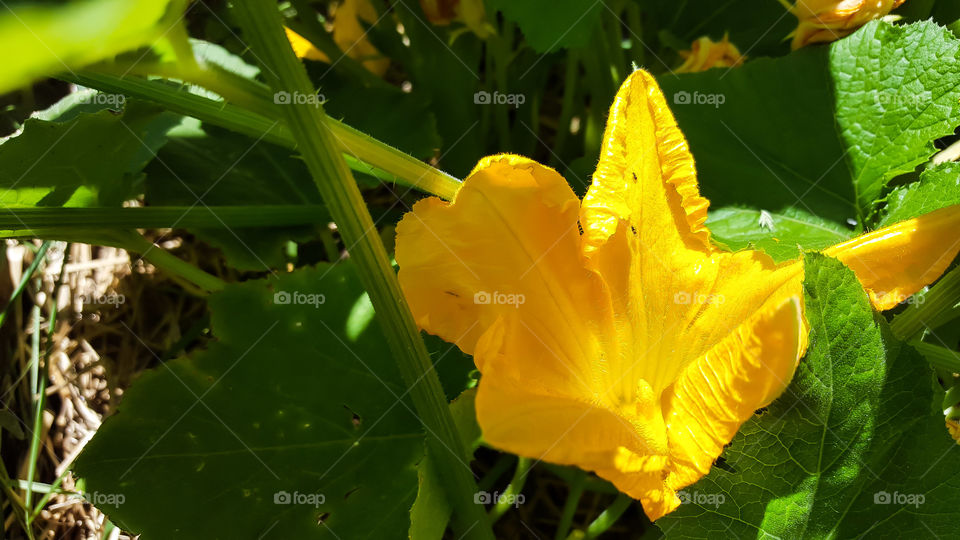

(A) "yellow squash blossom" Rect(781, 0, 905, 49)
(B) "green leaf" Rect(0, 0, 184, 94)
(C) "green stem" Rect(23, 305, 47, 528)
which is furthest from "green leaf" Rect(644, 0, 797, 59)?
(C) "green stem" Rect(23, 305, 47, 528)

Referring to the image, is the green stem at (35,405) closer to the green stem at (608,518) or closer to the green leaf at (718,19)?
the green stem at (608,518)

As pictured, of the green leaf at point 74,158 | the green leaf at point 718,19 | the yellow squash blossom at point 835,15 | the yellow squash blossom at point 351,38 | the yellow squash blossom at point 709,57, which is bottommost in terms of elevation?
the yellow squash blossom at point 835,15

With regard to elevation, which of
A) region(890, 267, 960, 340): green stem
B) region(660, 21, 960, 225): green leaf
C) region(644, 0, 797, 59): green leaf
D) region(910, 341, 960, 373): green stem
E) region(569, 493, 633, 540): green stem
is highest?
region(644, 0, 797, 59): green leaf

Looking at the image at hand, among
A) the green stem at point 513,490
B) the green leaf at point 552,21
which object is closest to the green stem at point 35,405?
the green stem at point 513,490

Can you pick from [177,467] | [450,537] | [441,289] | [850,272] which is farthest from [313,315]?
[850,272]

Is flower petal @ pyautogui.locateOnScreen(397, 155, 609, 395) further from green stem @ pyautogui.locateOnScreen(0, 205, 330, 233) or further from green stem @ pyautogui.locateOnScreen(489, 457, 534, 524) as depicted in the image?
green stem @ pyautogui.locateOnScreen(0, 205, 330, 233)

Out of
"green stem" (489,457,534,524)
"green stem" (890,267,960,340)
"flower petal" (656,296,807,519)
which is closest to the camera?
"flower petal" (656,296,807,519)

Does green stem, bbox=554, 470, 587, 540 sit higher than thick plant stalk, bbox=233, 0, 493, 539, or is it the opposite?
thick plant stalk, bbox=233, 0, 493, 539
